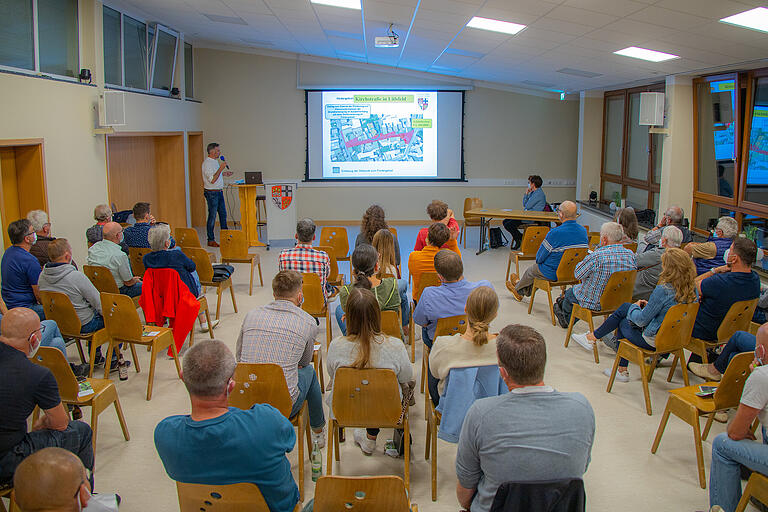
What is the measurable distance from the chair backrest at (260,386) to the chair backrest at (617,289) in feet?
10.7

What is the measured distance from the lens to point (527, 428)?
7.09 ft

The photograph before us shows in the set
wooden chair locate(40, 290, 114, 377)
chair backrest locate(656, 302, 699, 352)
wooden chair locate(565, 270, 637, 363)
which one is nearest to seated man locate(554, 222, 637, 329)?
wooden chair locate(565, 270, 637, 363)

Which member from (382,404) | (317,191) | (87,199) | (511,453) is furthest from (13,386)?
(317,191)

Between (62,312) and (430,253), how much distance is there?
10.1ft

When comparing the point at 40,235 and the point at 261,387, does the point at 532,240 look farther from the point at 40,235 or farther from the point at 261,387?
the point at 40,235

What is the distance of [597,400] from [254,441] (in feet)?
10.7

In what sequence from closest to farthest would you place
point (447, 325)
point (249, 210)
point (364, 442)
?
point (364, 442)
point (447, 325)
point (249, 210)

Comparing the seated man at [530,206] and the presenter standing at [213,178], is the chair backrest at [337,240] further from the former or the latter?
the seated man at [530,206]

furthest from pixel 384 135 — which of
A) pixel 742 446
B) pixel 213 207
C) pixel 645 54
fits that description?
pixel 742 446

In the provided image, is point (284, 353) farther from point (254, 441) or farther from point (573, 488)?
point (573, 488)

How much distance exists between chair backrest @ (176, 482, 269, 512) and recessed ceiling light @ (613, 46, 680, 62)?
19.7 feet

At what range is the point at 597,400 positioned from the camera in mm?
4746

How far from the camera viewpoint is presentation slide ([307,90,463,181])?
12.5m

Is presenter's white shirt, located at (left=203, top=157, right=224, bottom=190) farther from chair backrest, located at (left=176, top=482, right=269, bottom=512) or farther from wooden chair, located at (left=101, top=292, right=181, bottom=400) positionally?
chair backrest, located at (left=176, top=482, right=269, bottom=512)
